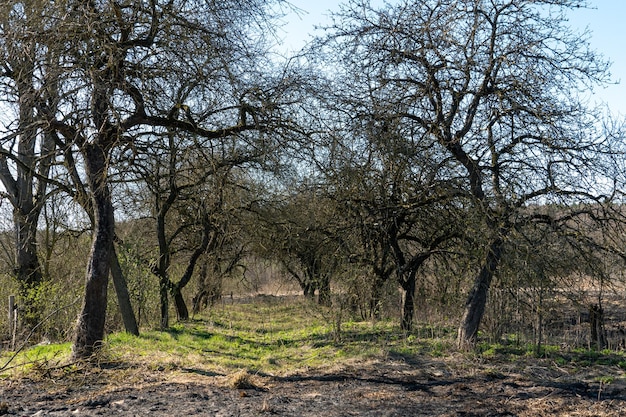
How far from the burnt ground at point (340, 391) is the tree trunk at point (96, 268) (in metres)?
0.52

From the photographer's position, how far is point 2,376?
7.38 meters

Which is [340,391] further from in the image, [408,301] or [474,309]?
[408,301]

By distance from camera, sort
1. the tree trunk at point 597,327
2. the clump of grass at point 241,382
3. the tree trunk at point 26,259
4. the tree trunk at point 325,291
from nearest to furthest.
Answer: the clump of grass at point 241,382 < the tree trunk at point 597,327 < the tree trunk at point 325,291 < the tree trunk at point 26,259

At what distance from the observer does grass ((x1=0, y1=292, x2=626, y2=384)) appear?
7.99 m

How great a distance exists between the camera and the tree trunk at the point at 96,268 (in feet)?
26.5

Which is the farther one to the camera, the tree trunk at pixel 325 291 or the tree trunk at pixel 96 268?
the tree trunk at pixel 325 291

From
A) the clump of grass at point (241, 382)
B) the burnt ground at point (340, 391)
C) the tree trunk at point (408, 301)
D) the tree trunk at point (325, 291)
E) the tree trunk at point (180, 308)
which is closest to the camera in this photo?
the burnt ground at point (340, 391)

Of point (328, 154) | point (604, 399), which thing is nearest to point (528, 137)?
point (328, 154)

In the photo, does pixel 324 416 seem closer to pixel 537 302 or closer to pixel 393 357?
pixel 393 357

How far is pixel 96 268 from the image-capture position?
8.20m

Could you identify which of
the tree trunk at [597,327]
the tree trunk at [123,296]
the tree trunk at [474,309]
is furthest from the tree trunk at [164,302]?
the tree trunk at [597,327]

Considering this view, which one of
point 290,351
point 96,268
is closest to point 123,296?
point 96,268

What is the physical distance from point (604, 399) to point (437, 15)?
522 centimetres

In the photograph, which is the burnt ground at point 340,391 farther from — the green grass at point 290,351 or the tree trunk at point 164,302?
the tree trunk at point 164,302
